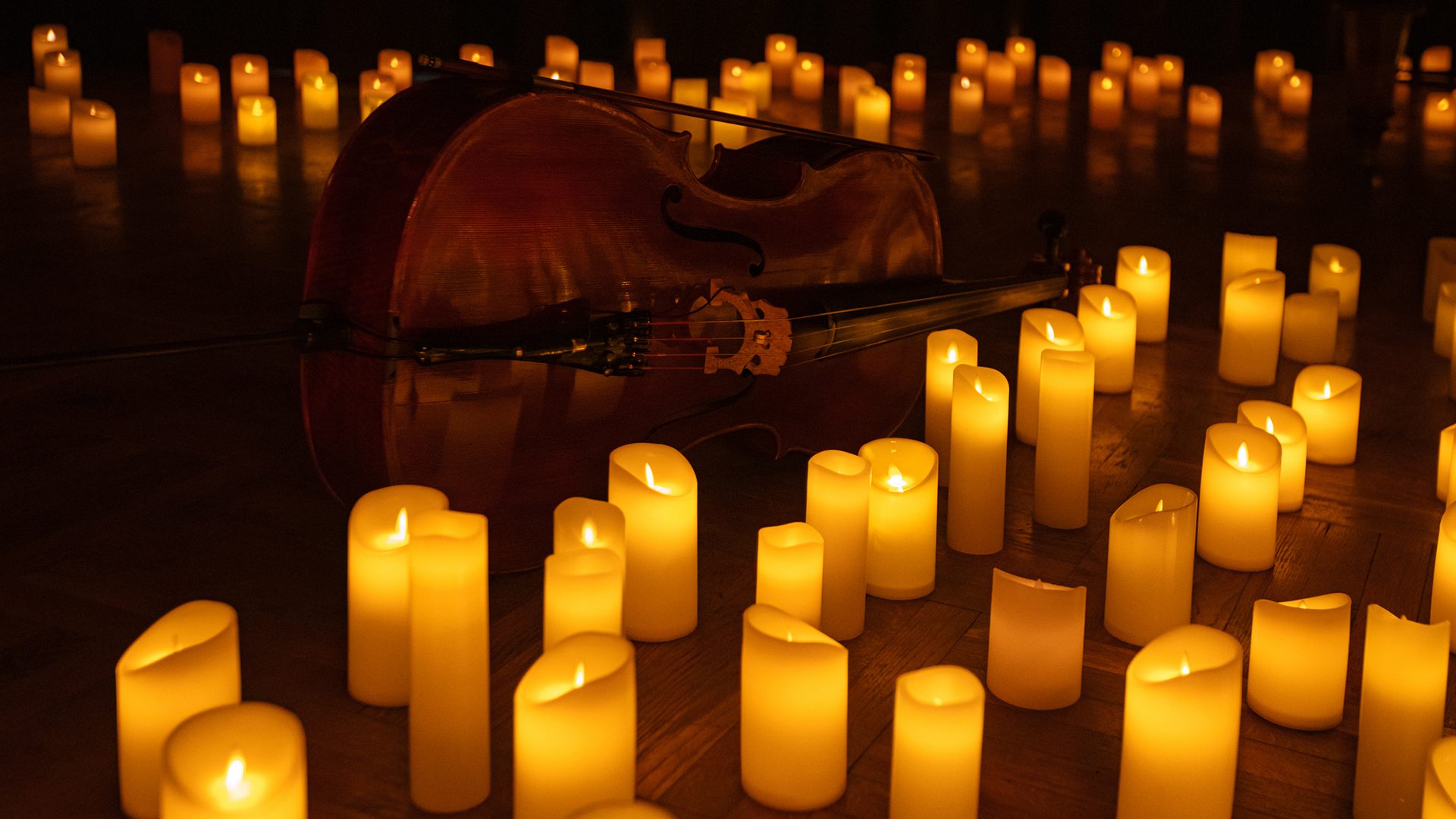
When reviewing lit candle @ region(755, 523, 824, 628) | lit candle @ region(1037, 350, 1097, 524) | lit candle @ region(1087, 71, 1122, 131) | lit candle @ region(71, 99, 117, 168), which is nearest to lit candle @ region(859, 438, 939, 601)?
lit candle @ region(755, 523, 824, 628)

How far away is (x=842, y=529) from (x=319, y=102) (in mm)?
3099

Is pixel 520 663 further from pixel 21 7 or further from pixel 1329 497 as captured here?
pixel 21 7

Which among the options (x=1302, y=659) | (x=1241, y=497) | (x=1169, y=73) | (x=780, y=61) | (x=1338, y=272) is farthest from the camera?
(x=1169, y=73)

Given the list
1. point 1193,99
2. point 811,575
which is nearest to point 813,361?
point 811,575

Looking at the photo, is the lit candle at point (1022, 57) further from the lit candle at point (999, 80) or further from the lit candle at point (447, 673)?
the lit candle at point (447, 673)

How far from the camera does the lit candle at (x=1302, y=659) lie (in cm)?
176

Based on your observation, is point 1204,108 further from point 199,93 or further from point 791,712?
point 791,712

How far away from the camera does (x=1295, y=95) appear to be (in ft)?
17.5

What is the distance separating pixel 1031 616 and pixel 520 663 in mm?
593

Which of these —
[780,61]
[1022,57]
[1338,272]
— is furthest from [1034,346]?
[1022,57]

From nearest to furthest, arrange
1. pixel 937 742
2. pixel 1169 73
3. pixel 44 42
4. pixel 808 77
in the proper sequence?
pixel 937 742, pixel 44 42, pixel 808 77, pixel 1169 73

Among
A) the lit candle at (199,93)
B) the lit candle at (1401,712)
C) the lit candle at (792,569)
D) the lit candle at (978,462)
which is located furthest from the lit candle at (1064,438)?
the lit candle at (199,93)

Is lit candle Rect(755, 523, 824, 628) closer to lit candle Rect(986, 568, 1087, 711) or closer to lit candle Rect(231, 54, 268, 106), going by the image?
lit candle Rect(986, 568, 1087, 711)

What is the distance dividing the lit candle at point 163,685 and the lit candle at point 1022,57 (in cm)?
461
